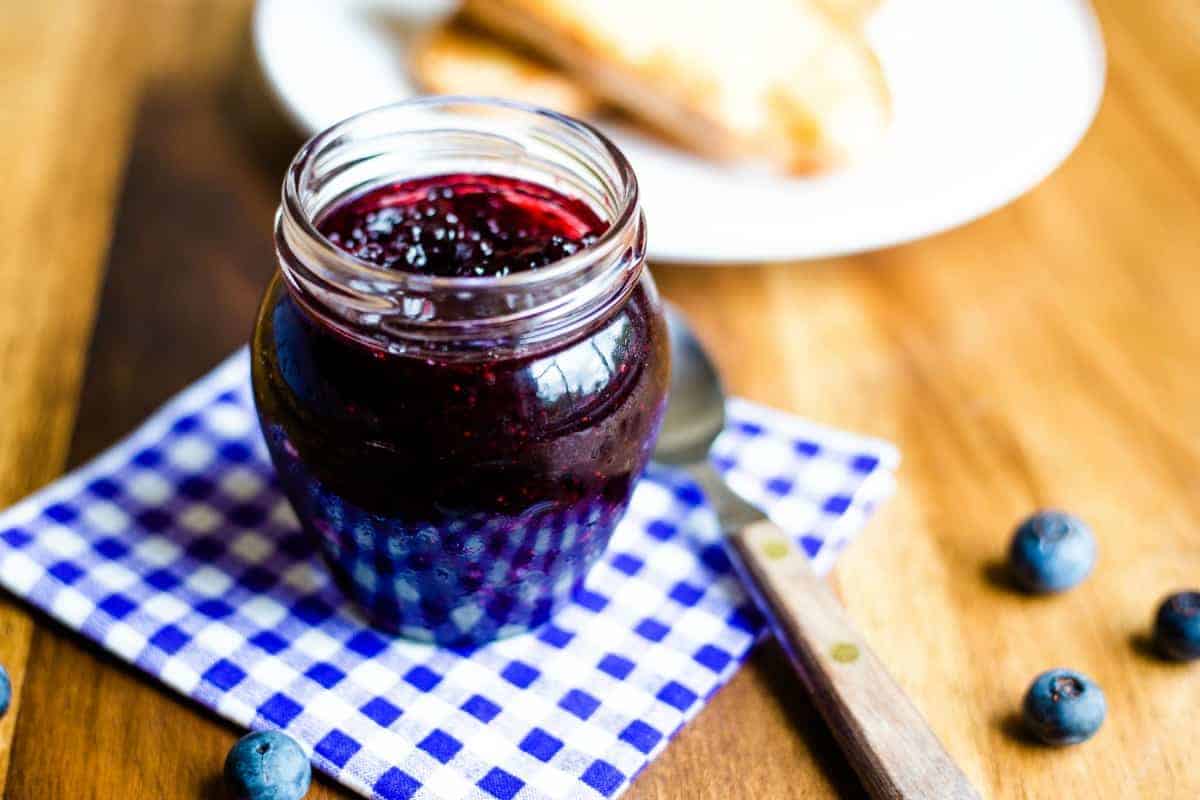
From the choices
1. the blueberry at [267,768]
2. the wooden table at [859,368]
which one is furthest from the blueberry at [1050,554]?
the blueberry at [267,768]

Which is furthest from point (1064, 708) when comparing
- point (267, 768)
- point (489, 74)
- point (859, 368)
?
point (489, 74)

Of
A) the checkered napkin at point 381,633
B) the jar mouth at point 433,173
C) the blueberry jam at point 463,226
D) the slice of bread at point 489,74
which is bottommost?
the checkered napkin at point 381,633

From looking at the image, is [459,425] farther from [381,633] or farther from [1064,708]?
[1064,708]

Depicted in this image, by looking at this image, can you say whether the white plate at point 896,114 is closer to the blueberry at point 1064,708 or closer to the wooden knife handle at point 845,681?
the wooden knife handle at point 845,681

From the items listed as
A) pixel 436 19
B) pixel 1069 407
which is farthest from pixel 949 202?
pixel 436 19

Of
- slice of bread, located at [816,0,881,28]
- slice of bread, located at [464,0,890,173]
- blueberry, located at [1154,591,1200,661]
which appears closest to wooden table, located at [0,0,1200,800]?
blueberry, located at [1154,591,1200,661]

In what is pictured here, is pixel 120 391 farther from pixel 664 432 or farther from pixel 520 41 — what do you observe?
pixel 520 41

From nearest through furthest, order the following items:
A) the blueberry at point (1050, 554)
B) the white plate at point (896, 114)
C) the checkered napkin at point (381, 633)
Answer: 1. the checkered napkin at point (381, 633)
2. the blueberry at point (1050, 554)
3. the white plate at point (896, 114)
